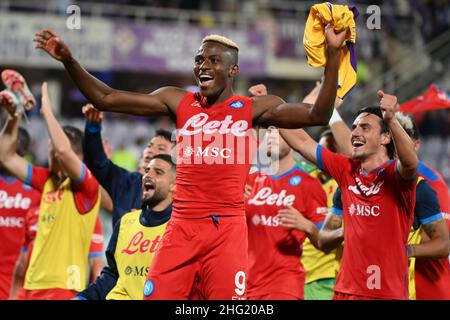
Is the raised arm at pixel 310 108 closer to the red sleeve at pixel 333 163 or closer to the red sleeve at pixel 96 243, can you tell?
the red sleeve at pixel 333 163

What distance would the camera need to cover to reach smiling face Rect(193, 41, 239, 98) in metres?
5.12

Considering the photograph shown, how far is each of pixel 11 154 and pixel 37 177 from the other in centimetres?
31

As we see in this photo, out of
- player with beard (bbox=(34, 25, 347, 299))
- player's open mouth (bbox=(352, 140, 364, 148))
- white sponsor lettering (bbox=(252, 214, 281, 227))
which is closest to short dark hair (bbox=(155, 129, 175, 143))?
white sponsor lettering (bbox=(252, 214, 281, 227))

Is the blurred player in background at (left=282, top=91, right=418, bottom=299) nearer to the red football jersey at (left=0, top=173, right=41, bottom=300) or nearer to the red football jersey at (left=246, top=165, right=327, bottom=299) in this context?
the red football jersey at (left=246, top=165, right=327, bottom=299)

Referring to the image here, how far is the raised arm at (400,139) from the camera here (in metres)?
5.36

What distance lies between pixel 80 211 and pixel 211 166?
2696mm

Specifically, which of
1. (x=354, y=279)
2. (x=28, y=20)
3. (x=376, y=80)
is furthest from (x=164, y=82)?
(x=354, y=279)

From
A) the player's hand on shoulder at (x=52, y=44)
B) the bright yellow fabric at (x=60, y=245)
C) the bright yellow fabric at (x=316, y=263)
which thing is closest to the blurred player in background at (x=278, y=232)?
the bright yellow fabric at (x=316, y=263)

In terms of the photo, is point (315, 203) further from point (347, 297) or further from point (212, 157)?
point (212, 157)

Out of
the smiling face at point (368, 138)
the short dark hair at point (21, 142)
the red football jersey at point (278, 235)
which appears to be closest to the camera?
the smiling face at point (368, 138)

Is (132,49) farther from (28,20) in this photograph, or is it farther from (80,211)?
(80,211)

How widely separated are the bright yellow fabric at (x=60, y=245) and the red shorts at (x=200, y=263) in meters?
2.59

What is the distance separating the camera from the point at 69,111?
808 inches

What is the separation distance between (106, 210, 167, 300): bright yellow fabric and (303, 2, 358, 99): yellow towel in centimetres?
178
